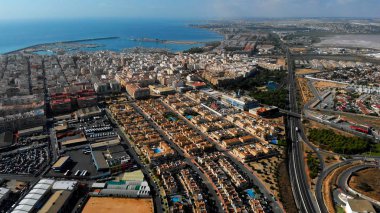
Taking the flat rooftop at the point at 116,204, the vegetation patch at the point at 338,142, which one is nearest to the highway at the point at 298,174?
the vegetation patch at the point at 338,142

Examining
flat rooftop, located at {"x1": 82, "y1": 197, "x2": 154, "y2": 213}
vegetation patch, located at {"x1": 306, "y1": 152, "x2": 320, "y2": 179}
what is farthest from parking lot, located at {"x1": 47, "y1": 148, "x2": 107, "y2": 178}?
vegetation patch, located at {"x1": 306, "y1": 152, "x2": 320, "y2": 179}

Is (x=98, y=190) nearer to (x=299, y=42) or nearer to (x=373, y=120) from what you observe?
(x=373, y=120)

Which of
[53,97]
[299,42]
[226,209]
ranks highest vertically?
[299,42]

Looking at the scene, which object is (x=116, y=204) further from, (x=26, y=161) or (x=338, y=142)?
(x=338, y=142)

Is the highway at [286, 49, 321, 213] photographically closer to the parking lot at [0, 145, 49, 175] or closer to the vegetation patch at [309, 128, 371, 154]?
the vegetation patch at [309, 128, 371, 154]

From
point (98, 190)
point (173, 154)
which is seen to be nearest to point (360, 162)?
point (173, 154)

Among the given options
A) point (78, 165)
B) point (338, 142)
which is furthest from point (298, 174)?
point (78, 165)
